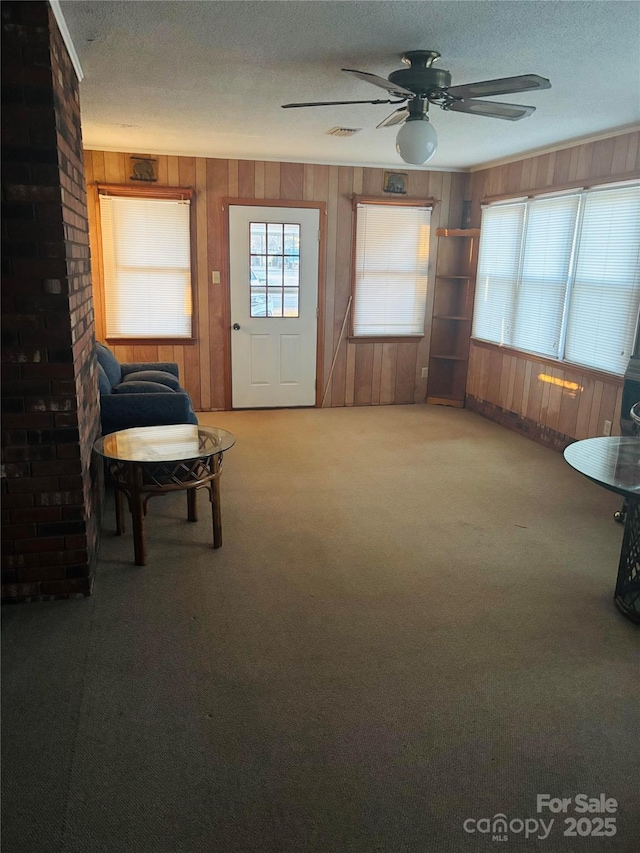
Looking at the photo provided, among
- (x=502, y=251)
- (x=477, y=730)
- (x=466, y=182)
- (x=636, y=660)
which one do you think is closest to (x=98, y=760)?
(x=477, y=730)

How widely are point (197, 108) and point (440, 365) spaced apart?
3700 millimetres

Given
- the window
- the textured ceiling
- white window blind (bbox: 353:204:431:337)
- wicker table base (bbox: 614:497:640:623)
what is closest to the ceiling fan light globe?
the textured ceiling

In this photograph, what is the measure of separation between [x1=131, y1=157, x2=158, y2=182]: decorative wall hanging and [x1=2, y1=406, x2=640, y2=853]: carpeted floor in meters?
3.26

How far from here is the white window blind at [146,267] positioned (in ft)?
18.4

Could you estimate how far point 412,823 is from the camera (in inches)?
66.4

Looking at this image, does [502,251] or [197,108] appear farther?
[502,251]

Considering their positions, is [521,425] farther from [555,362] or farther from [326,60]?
[326,60]

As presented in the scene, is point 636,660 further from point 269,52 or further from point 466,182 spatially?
point 466,182

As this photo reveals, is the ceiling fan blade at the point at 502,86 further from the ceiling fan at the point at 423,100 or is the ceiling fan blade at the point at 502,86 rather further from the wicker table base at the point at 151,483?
the wicker table base at the point at 151,483

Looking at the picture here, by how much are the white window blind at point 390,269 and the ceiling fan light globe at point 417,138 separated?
3.11 metres

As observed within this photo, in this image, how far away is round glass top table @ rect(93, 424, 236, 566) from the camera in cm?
298

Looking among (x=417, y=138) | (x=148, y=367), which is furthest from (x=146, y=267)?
(x=417, y=138)

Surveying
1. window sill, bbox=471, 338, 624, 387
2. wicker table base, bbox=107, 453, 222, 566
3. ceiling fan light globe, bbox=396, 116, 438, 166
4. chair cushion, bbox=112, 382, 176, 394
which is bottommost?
wicker table base, bbox=107, 453, 222, 566

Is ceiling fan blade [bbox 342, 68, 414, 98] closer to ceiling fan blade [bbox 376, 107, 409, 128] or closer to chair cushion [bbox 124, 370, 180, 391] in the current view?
ceiling fan blade [bbox 376, 107, 409, 128]
